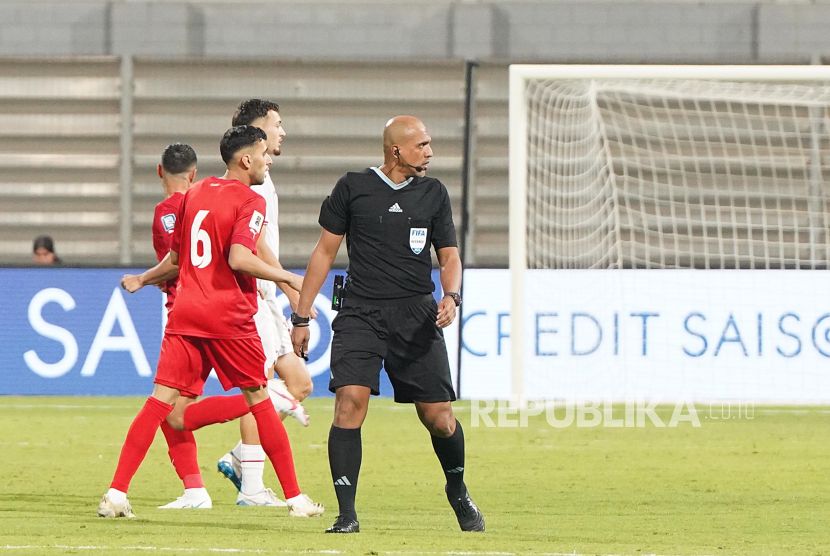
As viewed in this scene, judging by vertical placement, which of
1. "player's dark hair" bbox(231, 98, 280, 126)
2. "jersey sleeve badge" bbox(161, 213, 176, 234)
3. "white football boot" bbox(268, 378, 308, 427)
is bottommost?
"white football boot" bbox(268, 378, 308, 427)

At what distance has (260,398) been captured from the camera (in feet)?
19.4

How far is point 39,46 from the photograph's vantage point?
1634 centimetres

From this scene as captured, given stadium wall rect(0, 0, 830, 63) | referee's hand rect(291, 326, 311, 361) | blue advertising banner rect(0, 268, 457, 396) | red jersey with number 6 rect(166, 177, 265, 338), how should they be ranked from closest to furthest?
referee's hand rect(291, 326, 311, 361), red jersey with number 6 rect(166, 177, 265, 338), blue advertising banner rect(0, 268, 457, 396), stadium wall rect(0, 0, 830, 63)

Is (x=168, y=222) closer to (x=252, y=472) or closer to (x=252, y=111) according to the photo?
(x=252, y=111)

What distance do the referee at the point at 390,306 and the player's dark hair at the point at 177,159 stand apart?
147 centimetres

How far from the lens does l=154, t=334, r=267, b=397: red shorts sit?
5.82 m

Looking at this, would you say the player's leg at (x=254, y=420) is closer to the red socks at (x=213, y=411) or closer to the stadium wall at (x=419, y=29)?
the red socks at (x=213, y=411)

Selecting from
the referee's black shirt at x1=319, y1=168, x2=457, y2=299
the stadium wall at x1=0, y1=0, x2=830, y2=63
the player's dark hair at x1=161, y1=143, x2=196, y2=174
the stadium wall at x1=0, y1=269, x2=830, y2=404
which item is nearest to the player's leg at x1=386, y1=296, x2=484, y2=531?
the referee's black shirt at x1=319, y1=168, x2=457, y2=299

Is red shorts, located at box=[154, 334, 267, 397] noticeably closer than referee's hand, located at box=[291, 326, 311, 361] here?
No

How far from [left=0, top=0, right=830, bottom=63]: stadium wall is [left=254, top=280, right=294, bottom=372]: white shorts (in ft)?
31.1

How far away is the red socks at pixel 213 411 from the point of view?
6.45 meters

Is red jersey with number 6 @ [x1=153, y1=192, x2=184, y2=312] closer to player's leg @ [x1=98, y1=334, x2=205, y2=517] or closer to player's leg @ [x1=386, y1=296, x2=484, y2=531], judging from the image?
player's leg @ [x1=98, y1=334, x2=205, y2=517]

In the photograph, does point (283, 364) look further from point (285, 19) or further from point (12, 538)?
point (285, 19)

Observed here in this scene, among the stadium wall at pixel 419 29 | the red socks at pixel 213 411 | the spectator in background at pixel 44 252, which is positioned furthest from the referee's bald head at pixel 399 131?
the stadium wall at pixel 419 29
